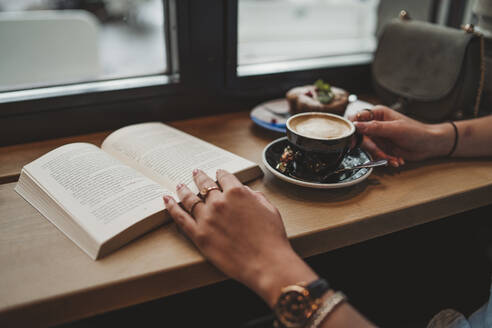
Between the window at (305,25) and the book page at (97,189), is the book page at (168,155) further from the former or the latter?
A: the window at (305,25)

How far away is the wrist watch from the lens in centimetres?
57

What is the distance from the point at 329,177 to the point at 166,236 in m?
0.34

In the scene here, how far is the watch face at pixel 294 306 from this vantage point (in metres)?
0.57

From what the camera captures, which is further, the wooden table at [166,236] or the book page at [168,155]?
the book page at [168,155]

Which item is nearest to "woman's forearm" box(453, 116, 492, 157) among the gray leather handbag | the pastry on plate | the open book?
the gray leather handbag

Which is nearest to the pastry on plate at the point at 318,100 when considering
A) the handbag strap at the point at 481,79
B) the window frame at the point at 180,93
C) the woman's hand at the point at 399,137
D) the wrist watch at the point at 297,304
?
the woman's hand at the point at 399,137

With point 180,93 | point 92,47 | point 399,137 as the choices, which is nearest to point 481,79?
point 399,137

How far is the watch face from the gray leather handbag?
30.0 inches

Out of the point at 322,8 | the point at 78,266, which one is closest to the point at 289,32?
the point at 322,8

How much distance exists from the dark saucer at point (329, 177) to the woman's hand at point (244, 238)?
125 mm

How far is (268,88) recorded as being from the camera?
1.25 meters

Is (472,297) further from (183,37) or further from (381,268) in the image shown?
(183,37)

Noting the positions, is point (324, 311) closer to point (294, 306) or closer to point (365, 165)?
point (294, 306)

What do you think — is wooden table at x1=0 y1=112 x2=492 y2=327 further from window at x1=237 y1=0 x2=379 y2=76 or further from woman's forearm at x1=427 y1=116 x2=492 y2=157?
window at x1=237 y1=0 x2=379 y2=76
